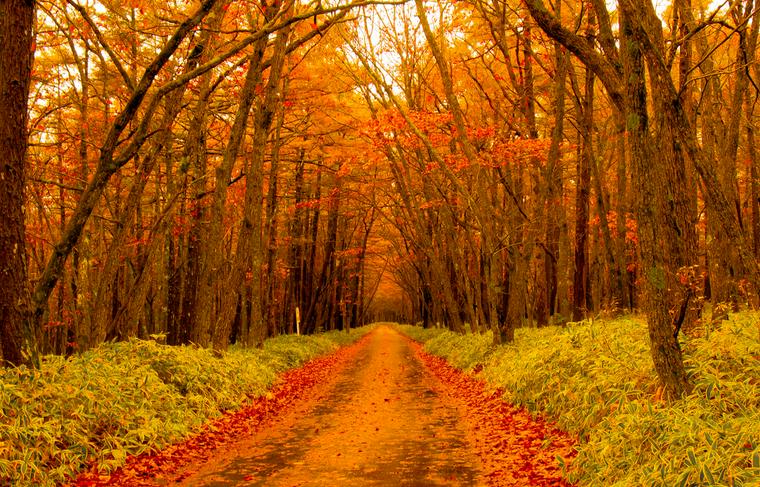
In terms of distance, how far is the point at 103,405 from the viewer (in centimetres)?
675

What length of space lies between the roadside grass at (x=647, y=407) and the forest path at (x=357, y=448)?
1.31 meters

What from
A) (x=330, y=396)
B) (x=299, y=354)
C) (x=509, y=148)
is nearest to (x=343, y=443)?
(x=330, y=396)

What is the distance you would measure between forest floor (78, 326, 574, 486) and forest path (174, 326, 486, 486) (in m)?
0.01

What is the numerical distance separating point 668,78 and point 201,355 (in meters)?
9.41

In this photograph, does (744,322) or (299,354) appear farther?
(299,354)

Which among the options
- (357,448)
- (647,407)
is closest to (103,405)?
(357,448)

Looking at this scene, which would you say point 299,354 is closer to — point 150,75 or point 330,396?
point 330,396

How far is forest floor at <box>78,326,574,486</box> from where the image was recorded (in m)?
5.79

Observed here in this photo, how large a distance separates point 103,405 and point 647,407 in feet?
20.3

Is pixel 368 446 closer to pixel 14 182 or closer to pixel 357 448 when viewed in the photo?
pixel 357 448

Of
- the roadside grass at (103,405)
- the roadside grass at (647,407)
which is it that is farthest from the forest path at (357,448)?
the roadside grass at (647,407)

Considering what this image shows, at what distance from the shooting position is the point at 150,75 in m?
7.08

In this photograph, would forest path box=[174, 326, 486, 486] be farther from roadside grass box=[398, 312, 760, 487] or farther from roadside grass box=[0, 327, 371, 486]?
roadside grass box=[398, 312, 760, 487]

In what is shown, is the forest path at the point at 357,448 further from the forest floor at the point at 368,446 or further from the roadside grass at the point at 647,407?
the roadside grass at the point at 647,407
